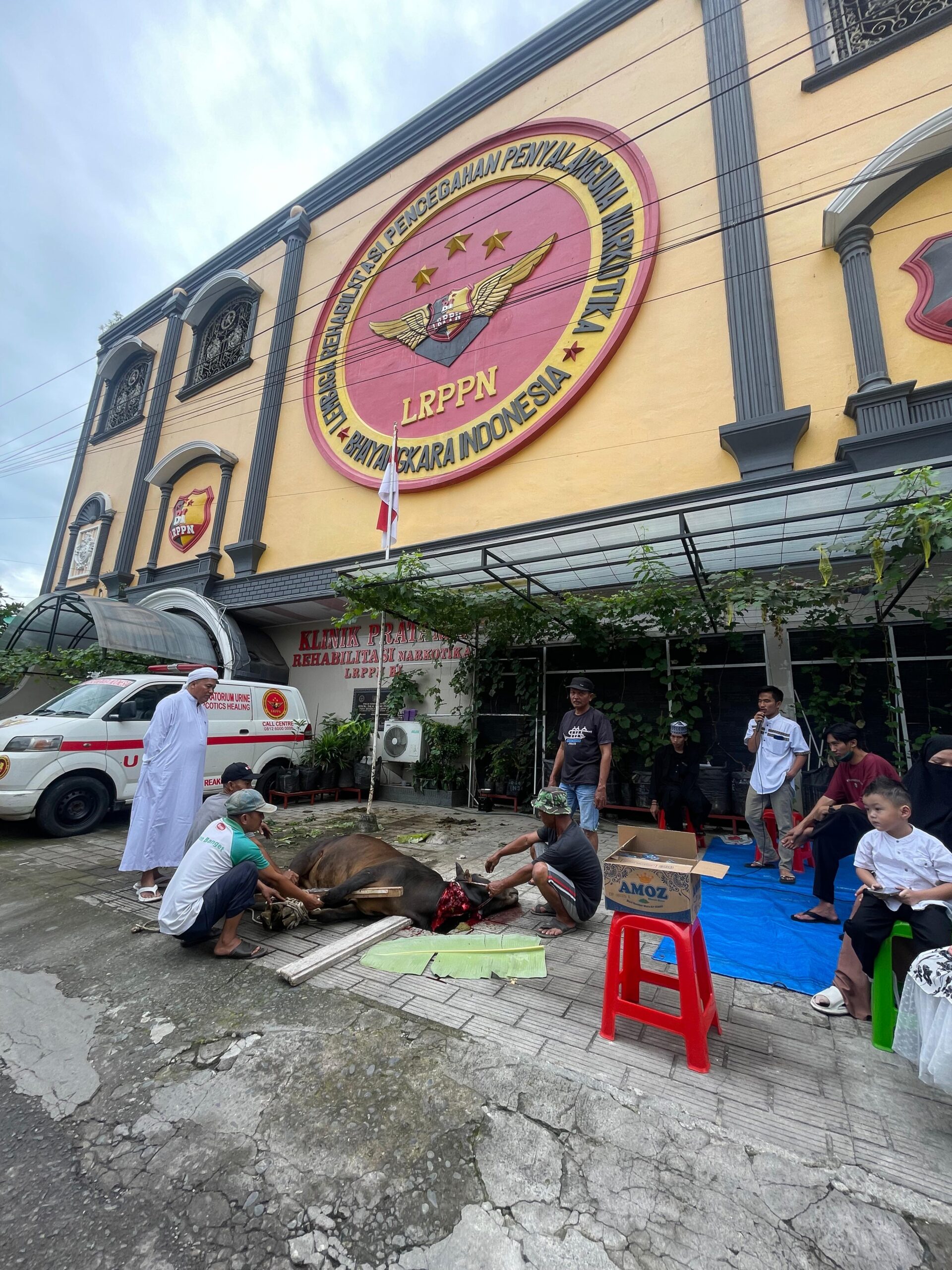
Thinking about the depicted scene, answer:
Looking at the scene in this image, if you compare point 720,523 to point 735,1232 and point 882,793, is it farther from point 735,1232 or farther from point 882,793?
point 735,1232

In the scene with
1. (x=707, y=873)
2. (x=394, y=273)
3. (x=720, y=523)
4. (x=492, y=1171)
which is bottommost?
(x=492, y=1171)

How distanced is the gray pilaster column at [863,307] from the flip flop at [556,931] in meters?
6.91

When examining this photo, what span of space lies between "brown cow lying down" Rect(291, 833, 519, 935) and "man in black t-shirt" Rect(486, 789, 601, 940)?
30cm

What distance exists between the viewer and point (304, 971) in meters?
3.21

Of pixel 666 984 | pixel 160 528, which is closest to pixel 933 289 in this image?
pixel 666 984

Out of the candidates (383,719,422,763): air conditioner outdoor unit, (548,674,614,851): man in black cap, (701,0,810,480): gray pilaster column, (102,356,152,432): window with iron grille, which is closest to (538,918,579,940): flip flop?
(548,674,614,851): man in black cap

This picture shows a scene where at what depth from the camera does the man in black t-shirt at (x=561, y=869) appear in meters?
3.82

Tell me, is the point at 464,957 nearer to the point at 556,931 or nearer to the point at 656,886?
the point at 556,931

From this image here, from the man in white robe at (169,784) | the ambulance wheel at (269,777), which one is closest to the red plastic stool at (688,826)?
the man in white robe at (169,784)

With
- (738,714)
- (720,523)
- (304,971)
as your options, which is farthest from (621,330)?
(304,971)

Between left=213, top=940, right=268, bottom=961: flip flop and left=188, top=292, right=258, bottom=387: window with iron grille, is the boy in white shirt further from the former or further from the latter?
left=188, top=292, right=258, bottom=387: window with iron grille

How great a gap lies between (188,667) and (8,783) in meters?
4.75

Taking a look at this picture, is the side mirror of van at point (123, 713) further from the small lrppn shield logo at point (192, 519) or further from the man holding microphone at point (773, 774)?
the small lrppn shield logo at point (192, 519)

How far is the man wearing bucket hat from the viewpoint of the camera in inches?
136
